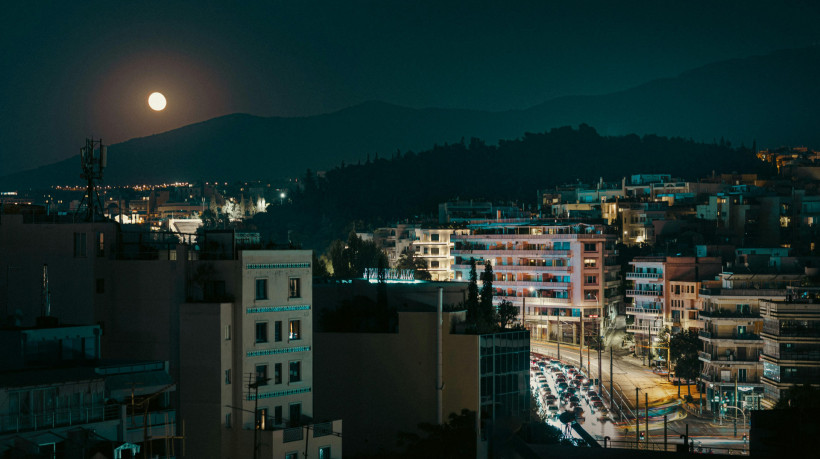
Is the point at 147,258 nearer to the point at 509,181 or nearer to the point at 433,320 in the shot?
the point at 433,320

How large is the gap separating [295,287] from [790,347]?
81.9 feet

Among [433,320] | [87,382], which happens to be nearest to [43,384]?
[87,382]

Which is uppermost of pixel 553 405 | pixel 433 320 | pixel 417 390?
pixel 433 320

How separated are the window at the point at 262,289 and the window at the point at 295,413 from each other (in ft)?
10.7

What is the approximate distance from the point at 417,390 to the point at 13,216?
46.8 feet

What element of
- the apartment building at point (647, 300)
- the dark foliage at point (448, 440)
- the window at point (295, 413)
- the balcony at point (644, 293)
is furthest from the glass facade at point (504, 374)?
the balcony at point (644, 293)

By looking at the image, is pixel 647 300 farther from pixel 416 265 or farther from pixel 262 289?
pixel 262 289

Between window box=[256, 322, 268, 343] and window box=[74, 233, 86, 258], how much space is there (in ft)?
17.9

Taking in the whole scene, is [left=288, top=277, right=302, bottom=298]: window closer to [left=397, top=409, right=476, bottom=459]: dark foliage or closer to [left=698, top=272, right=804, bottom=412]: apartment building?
[left=397, top=409, right=476, bottom=459]: dark foliage

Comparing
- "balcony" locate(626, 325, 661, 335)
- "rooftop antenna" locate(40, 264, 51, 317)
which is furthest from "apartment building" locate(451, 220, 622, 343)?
"rooftop antenna" locate(40, 264, 51, 317)

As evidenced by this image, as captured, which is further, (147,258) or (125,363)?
(147,258)

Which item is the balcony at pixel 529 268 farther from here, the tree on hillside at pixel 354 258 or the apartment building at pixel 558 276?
the tree on hillside at pixel 354 258

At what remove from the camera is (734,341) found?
55.3 metres

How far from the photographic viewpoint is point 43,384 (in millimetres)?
21500
